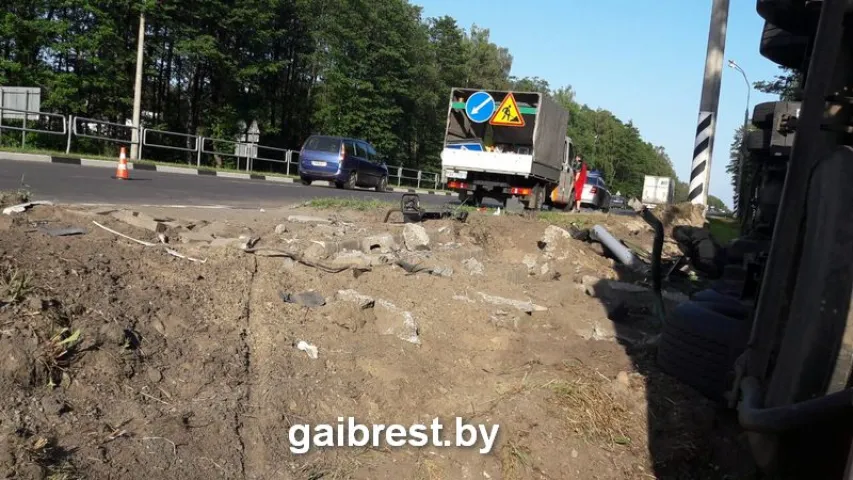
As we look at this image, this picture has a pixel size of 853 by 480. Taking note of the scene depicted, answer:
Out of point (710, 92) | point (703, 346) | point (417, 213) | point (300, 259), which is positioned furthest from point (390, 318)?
point (710, 92)

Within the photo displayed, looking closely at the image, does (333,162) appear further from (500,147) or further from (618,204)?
(618,204)

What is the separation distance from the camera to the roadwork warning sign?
1791 cm

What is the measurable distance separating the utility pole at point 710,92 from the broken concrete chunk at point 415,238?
304 inches

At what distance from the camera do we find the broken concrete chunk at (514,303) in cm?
595

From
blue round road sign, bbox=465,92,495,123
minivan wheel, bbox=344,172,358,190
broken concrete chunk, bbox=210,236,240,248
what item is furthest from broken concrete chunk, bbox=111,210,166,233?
minivan wheel, bbox=344,172,358,190

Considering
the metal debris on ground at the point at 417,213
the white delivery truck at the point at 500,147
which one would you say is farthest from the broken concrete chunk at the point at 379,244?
the white delivery truck at the point at 500,147

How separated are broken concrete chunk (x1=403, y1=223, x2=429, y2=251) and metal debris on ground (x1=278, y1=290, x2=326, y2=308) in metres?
2.54

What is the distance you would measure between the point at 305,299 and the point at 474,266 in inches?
101

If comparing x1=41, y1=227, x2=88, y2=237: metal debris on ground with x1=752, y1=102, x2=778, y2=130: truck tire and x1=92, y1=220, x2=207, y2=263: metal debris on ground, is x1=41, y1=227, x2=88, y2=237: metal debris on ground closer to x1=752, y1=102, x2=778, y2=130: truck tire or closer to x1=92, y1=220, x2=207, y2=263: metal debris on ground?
x1=92, y1=220, x2=207, y2=263: metal debris on ground

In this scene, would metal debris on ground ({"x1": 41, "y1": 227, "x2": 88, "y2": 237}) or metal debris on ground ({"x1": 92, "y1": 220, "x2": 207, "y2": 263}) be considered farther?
metal debris on ground ({"x1": 92, "y1": 220, "x2": 207, "y2": 263})

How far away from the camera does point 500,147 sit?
19.6 metres

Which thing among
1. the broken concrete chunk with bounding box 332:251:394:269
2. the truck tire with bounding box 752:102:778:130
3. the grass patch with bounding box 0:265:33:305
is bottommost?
the broken concrete chunk with bounding box 332:251:394:269

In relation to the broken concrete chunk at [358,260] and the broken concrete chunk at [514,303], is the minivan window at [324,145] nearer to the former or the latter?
the broken concrete chunk at [358,260]

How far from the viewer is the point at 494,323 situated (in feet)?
18.0
